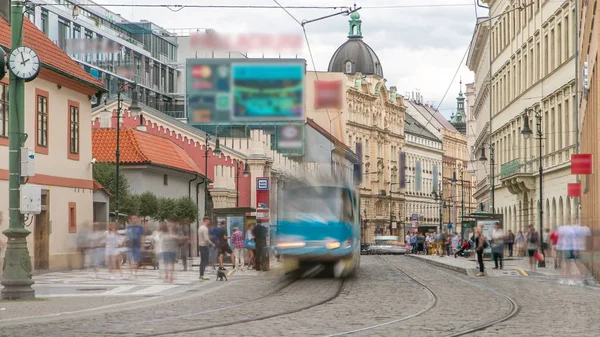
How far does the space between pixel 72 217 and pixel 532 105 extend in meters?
30.0

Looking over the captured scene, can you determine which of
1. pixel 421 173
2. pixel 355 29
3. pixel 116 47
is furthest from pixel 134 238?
pixel 421 173

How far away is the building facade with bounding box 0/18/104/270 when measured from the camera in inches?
1554

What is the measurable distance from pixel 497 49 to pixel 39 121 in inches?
1857

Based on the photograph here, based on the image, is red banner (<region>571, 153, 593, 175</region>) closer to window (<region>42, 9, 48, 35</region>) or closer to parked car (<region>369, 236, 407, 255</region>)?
window (<region>42, 9, 48, 35</region>)

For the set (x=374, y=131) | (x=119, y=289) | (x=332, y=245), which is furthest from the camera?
(x=374, y=131)

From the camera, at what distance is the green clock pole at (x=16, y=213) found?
78.5 feet

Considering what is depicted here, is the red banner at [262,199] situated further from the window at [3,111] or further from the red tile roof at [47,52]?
the window at [3,111]

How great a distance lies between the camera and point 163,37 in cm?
8444

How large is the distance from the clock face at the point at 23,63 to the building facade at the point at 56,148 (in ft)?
42.9

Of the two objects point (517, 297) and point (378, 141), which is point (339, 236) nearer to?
point (517, 297)

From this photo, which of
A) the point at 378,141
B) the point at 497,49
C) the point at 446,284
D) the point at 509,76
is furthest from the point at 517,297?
the point at 378,141

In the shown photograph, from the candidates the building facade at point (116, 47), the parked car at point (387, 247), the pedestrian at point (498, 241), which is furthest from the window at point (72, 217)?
the parked car at point (387, 247)

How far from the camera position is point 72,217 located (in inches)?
1725

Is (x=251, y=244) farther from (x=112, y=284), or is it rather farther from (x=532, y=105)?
(x=532, y=105)
